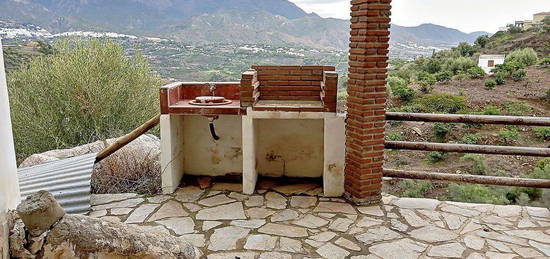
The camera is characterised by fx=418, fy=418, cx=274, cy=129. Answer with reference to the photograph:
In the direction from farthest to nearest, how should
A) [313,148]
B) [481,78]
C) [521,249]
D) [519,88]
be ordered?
[481,78] < [519,88] < [313,148] < [521,249]

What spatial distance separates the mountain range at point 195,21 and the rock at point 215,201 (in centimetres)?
759

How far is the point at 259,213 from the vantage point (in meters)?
4.18

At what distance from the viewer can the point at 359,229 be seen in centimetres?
381

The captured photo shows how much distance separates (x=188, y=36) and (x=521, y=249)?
14831mm

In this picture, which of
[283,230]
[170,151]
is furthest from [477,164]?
[170,151]

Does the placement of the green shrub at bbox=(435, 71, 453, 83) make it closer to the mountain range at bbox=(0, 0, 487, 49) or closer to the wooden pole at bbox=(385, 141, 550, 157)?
the mountain range at bbox=(0, 0, 487, 49)

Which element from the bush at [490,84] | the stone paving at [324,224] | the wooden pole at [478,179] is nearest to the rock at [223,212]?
the stone paving at [324,224]

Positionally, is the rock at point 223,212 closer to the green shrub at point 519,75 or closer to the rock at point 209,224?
the rock at point 209,224

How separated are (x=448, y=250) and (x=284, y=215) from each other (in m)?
1.51

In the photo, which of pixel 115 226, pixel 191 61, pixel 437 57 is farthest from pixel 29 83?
pixel 437 57

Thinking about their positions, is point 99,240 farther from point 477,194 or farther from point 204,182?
point 477,194

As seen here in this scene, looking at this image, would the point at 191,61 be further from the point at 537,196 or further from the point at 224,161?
the point at 537,196

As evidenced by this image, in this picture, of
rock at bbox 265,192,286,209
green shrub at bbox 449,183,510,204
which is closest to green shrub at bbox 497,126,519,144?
green shrub at bbox 449,183,510,204

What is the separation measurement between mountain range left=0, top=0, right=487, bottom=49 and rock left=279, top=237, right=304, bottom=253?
8.38m
